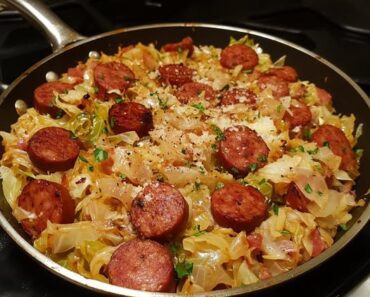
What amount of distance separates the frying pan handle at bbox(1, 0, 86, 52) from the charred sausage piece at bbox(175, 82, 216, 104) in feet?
2.07

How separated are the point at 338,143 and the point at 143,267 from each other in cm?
104

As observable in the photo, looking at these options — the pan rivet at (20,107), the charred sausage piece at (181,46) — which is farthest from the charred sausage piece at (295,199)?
the pan rivet at (20,107)

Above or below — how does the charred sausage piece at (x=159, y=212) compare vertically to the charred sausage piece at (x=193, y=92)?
below

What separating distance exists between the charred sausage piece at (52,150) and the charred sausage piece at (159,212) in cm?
37

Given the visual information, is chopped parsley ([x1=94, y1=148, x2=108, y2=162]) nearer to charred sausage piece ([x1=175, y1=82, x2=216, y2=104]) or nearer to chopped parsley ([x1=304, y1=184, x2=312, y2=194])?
charred sausage piece ([x1=175, y1=82, x2=216, y2=104])

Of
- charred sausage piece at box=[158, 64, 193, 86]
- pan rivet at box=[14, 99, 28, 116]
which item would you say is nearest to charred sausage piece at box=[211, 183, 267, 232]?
charred sausage piece at box=[158, 64, 193, 86]

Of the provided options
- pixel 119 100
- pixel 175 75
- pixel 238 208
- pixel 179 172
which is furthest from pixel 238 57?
pixel 238 208

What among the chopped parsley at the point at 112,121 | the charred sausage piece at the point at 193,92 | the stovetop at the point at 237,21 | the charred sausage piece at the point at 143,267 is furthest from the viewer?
the stovetop at the point at 237,21

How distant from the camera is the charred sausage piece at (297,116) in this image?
2252 mm

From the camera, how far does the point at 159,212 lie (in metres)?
1.71

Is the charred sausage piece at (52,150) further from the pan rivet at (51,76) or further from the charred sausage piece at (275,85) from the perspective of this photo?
the charred sausage piece at (275,85)

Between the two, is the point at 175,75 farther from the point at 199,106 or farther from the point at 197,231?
the point at 197,231

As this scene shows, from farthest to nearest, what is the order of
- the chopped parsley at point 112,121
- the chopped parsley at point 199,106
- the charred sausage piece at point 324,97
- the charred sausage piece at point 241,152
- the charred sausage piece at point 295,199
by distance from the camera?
the charred sausage piece at point 324,97 < the chopped parsley at point 199,106 < the chopped parsley at point 112,121 < the charred sausage piece at point 241,152 < the charred sausage piece at point 295,199

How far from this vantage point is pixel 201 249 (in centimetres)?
168
